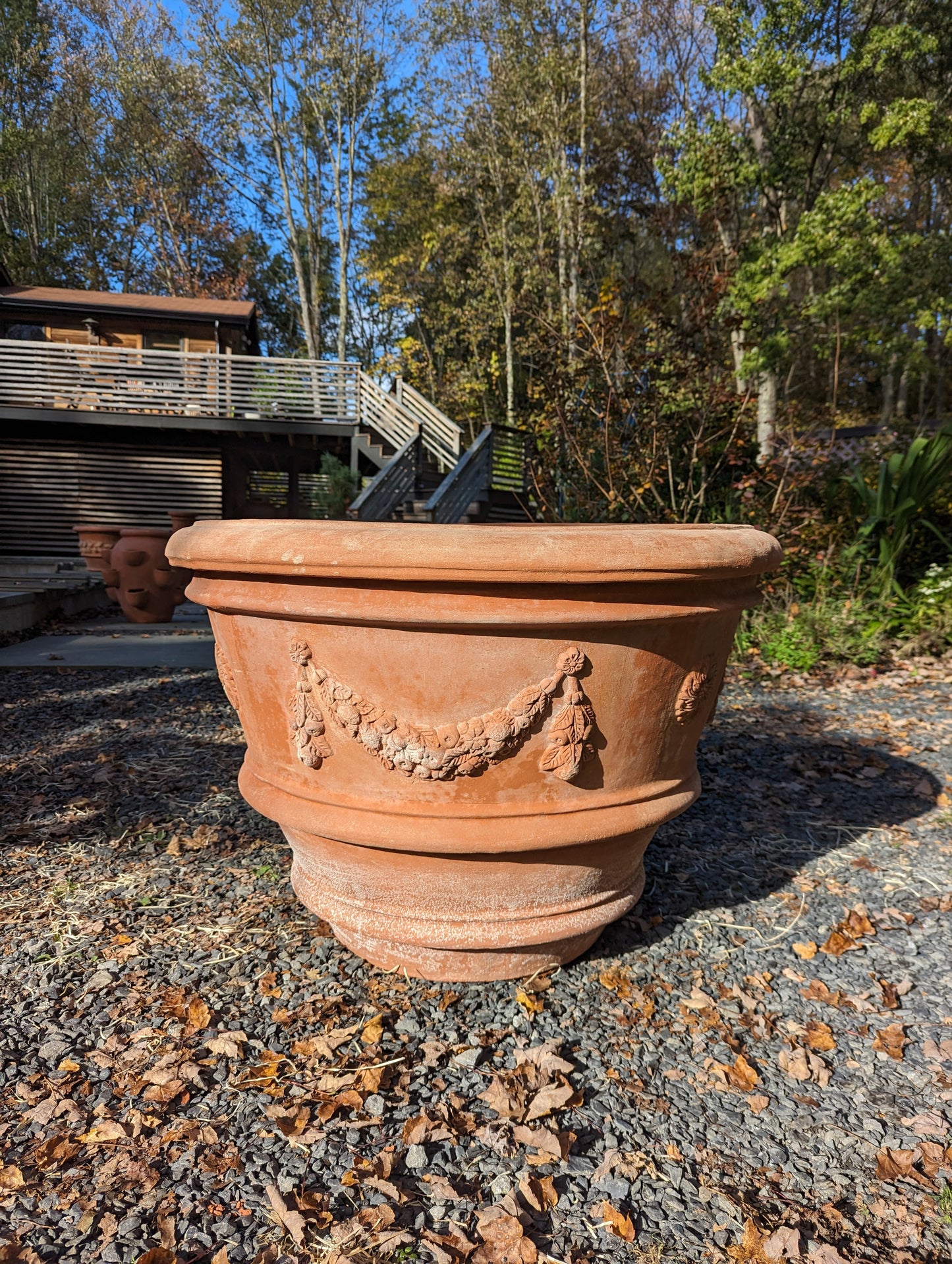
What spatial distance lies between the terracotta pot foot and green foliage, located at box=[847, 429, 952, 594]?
15.5 feet

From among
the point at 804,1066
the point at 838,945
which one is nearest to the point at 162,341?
the point at 838,945

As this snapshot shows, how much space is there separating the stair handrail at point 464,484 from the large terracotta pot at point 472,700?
821 cm

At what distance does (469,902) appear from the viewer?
1.73 m

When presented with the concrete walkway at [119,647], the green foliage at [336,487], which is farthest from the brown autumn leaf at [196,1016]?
the green foliage at [336,487]

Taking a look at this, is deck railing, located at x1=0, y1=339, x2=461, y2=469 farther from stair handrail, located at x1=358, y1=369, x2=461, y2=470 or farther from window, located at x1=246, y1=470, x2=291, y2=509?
window, located at x1=246, y1=470, x2=291, y2=509

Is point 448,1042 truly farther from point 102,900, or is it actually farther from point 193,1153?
point 102,900

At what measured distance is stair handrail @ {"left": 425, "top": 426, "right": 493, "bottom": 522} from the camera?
1012 cm

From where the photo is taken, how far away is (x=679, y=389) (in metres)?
6.11

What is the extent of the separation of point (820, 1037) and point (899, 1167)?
368 millimetres

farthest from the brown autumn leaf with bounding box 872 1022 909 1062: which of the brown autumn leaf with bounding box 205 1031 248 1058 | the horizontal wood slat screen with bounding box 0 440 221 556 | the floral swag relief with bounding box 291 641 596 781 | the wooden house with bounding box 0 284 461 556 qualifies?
the horizontal wood slat screen with bounding box 0 440 221 556

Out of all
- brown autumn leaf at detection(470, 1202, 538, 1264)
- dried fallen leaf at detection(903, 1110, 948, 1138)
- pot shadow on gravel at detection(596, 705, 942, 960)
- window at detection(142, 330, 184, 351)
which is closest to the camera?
brown autumn leaf at detection(470, 1202, 538, 1264)

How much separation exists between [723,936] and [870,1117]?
26.8 inches

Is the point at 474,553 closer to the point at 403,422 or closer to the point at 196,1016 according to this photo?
the point at 196,1016

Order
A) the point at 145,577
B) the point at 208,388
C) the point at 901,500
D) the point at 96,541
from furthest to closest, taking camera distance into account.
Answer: the point at 208,388 → the point at 96,541 → the point at 145,577 → the point at 901,500
